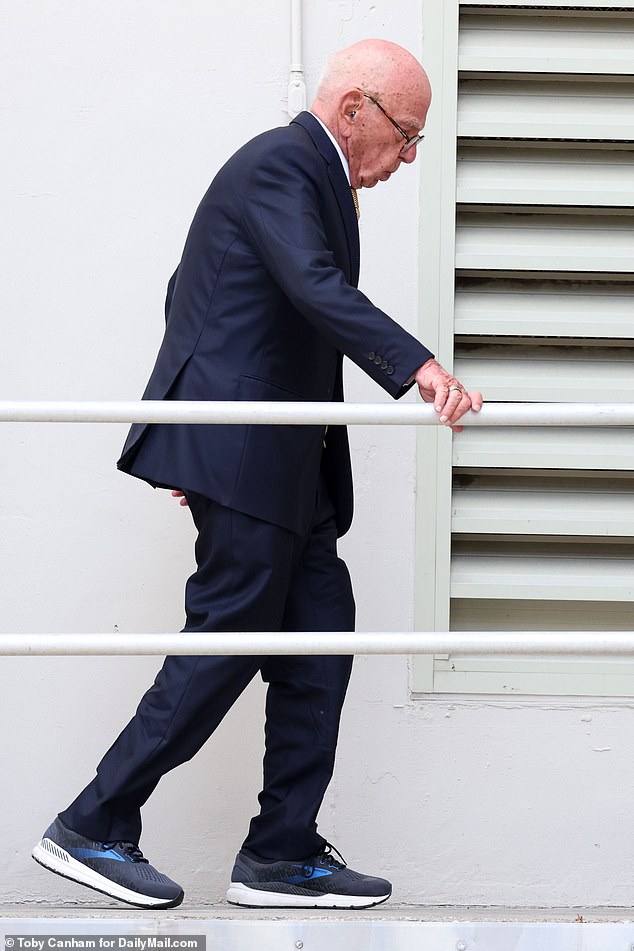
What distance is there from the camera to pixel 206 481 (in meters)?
2.04

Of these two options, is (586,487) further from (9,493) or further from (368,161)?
(9,493)

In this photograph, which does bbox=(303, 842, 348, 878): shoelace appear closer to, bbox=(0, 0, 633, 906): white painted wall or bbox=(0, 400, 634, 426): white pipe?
bbox=(0, 0, 633, 906): white painted wall

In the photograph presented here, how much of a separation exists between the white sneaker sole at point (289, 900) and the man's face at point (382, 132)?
1.33 metres

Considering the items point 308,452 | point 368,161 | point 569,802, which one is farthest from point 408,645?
point 569,802

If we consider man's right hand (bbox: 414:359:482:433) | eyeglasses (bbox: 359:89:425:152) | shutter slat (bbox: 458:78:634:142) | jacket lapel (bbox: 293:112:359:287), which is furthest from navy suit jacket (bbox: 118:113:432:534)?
shutter slat (bbox: 458:78:634:142)

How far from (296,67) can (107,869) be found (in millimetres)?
1711

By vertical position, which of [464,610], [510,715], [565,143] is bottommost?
[510,715]

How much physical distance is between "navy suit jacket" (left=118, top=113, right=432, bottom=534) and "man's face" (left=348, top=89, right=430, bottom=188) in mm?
61

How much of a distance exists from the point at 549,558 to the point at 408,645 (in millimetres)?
1264

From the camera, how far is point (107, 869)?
2.05 metres

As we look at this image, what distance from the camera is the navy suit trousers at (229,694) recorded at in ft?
6.72

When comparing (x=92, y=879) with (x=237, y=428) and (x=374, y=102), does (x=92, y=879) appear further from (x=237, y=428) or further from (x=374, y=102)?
(x=374, y=102)

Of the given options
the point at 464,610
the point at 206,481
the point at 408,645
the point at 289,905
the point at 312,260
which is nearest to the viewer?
the point at 408,645

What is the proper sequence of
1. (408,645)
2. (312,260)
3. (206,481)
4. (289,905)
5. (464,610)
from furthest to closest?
(464,610) < (289,905) < (206,481) < (312,260) < (408,645)
